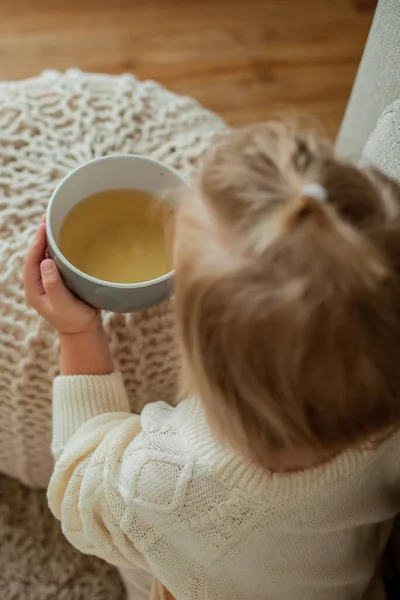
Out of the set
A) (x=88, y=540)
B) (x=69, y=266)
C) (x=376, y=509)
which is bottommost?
(x=88, y=540)

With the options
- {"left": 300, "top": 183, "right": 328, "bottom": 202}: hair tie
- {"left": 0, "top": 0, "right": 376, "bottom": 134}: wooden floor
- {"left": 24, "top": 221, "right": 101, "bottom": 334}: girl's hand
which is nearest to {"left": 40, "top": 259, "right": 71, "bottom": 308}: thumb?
{"left": 24, "top": 221, "right": 101, "bottom": 334}: girl's hand

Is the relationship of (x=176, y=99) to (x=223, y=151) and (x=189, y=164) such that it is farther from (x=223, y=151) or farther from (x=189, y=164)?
(x=223, y=151)

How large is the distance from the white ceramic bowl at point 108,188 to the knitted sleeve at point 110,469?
0.10 metres

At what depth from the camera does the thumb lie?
646mm

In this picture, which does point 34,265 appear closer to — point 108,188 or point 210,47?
point 108,188

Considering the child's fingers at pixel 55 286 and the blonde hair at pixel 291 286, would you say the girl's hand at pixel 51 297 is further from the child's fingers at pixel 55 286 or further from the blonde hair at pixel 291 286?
the blonde hair at pixel 291 286

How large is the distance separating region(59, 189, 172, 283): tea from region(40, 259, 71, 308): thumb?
0.06 ft

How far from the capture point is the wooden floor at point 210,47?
1326 millimetres

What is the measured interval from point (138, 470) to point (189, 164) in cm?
35

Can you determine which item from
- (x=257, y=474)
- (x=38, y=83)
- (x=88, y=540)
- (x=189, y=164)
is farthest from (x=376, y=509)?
(x=38, y=83)

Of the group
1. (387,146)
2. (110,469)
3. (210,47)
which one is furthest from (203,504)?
(210,47)

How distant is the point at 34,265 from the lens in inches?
26.8

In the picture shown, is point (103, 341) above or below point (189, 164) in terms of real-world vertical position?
below

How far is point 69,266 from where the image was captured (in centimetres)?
62
